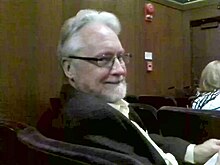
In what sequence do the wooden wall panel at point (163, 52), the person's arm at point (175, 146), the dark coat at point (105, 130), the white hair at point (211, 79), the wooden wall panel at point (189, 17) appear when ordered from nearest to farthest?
the dark coat at point (105, 130) < the person's arm at point (175, 146) < the white hair at point (211, 79) < the wooden wall panel at point (163, 52) < the wooden wall panel at point (189, 17)

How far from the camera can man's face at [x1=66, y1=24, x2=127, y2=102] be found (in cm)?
138

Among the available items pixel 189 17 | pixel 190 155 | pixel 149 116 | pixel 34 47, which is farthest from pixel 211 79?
pixel 189 17

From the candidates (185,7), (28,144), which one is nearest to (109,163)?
(28,144)

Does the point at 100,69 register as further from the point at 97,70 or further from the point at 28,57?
the point at 28,57

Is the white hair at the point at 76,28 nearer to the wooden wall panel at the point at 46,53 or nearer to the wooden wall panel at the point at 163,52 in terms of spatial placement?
the wooden wall panel at the point at 46,53

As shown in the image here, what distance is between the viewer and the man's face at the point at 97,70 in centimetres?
138

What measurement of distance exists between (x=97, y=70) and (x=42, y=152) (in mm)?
603

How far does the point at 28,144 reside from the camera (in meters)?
0.90

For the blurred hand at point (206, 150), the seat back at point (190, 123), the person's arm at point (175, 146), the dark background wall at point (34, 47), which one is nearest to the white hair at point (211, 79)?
the dark background wall at point (34, 47)

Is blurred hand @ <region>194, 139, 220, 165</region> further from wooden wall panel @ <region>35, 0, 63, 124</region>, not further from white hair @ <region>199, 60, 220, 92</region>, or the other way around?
white hair @ <region>199, 60, 220, 92</region>

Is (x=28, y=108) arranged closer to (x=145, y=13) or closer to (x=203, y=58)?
(x=145, y=13)

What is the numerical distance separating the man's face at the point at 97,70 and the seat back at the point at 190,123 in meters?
→ 0.31

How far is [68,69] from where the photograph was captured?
1432 mm

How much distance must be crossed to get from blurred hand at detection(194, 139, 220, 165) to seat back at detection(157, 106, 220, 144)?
4cm
